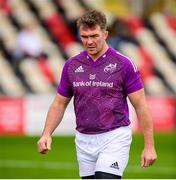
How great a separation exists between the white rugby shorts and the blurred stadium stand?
52.9 feet

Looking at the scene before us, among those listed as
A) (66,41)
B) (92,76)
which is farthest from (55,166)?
(66,41)

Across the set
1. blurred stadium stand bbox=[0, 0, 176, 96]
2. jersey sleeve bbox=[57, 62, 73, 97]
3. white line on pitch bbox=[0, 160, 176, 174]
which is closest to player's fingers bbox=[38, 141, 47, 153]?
jersey sleeve bbox=[57, 62, 73, 97]

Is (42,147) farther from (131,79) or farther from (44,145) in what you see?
(131,79)

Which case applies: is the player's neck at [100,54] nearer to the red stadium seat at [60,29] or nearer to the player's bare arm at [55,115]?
the player's bare arm at [55,115]

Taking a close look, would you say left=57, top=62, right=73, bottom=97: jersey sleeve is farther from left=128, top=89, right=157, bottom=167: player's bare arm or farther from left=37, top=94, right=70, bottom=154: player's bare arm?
left=128, top=89, right=157, bottom=167: player's bare arm

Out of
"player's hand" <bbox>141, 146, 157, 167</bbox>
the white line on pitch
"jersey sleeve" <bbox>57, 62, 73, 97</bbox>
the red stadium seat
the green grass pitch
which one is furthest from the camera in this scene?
the red stadium seat

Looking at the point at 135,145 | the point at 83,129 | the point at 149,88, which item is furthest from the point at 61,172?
the point at 149,88

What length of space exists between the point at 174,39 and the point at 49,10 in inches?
156

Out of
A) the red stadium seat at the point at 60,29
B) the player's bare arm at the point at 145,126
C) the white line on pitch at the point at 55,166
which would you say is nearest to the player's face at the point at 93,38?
the player's bare arm at the point at 145,126

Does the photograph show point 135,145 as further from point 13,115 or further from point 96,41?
point 96,41

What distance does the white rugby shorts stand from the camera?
802 cm

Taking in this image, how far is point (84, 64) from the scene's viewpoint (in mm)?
8234

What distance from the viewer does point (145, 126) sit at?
8039 mm

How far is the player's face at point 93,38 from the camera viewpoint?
26.0 feet
